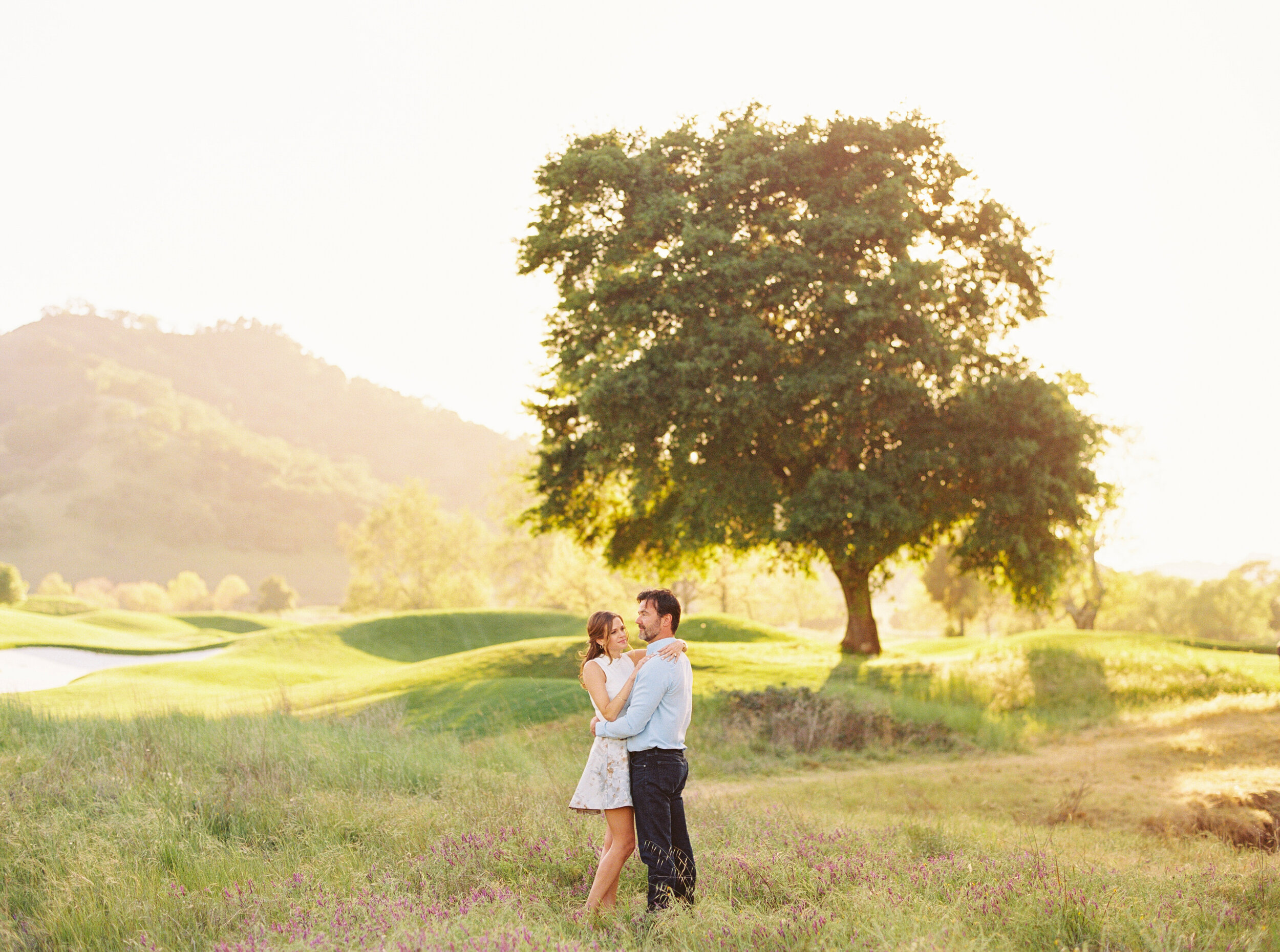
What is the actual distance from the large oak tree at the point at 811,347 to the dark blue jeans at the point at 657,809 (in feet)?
47.9

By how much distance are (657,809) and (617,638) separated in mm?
1006

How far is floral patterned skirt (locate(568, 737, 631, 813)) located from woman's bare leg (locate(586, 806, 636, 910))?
7cm

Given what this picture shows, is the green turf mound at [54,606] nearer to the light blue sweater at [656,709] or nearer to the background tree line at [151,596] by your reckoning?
the background tree line at [151,596]

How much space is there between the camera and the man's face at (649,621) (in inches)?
210

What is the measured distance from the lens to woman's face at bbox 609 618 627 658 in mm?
5344

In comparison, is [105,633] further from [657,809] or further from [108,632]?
[657,809]

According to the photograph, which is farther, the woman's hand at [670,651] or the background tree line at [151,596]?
the background tree line at [151,596]

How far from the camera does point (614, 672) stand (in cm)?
537

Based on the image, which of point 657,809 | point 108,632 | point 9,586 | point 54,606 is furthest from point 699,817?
point 9,586

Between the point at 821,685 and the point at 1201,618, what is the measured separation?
55.6 m

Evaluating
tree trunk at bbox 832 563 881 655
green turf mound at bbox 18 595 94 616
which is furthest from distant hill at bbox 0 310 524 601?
tree trunk at bbox 832 563 881 655

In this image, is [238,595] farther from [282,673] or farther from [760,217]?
[760,217]

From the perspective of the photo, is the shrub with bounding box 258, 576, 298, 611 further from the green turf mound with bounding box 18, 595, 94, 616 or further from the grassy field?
A: the grassy field

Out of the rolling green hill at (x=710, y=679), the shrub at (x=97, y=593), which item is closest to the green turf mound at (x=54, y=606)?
Result: the rolling green hill at (x=710, y=679)
